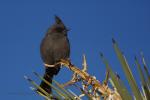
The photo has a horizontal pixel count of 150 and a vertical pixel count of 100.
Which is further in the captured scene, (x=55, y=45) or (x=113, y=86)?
(x=55, y=45)

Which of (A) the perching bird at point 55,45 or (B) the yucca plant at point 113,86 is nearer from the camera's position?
(B) the yucca plant at point 113,86

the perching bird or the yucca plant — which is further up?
the perching bird

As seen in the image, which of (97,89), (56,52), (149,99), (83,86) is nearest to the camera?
(149,99)

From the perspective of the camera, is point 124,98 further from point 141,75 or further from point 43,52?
point 43,52

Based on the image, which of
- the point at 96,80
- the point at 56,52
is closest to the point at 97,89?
the point at 96,80

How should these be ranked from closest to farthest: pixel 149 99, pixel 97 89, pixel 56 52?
pixel 149 99
pixel 97 89
pixel 56 52

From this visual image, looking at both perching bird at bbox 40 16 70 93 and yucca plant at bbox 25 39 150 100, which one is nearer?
yucca plant at bbox 25 39 150 100

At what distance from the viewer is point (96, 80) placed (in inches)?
61.1

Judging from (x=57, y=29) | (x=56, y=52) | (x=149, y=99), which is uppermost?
(x=57, y=29)

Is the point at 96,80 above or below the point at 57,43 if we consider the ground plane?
below

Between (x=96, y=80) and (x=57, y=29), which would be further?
(x=57, y=29)

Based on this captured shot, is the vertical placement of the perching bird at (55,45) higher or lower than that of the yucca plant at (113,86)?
higher

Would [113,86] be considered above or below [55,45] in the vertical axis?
below

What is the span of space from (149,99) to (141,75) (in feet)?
0.38
